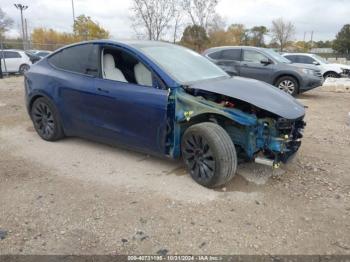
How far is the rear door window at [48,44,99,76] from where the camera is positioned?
444cm

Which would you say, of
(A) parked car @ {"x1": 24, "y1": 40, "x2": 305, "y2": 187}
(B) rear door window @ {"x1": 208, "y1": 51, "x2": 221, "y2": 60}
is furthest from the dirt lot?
(B) rear door window @ {"x1": 208, "y1": 51, "x2": 221, "y2": 60}

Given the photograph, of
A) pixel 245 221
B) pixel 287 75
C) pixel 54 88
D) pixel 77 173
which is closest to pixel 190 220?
pixel 245 221

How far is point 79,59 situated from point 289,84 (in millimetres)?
7079

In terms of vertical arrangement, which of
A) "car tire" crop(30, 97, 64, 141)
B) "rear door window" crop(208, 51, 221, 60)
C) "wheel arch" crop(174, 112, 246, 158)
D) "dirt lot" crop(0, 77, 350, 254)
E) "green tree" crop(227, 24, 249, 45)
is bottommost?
"dirt lot" crop(0, 77, 350, 254)

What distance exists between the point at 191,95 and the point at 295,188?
5.09 ft

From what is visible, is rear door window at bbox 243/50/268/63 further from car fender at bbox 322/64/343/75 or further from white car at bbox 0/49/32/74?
white car at bbox 0/49/32/74

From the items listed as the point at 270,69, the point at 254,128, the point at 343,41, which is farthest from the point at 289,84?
the point at 343,41

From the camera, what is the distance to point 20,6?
132 ft

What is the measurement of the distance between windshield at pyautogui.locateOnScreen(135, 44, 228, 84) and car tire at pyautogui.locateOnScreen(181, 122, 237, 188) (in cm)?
66

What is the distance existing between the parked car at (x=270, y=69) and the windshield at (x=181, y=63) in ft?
17.1

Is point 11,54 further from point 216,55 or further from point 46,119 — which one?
point 46,119

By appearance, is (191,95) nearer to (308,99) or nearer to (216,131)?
(216,131)

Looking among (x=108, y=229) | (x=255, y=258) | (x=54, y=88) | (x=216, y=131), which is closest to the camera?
(x=255, y=258)

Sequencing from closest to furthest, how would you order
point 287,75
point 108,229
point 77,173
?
point 108,229 < point 77,173 < point 287,75
